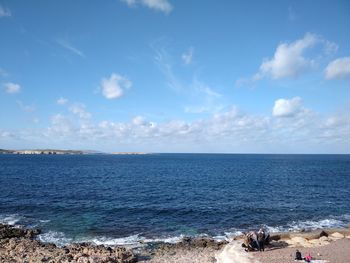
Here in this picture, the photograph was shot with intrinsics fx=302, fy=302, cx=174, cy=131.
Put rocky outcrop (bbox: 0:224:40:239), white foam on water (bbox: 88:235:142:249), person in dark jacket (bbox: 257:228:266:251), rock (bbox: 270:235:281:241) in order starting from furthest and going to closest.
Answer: rocky outcrop (bbox: 0:224:40:239) < rock (bbox: 270:235:281:241) < white foam on water (bbox: 88:235:142:249) < person in dark jacket (bbox: 257:228:266:251)

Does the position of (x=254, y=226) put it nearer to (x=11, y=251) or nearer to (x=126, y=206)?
(x=126, y=206)

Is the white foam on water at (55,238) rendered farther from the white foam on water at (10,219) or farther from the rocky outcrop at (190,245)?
the rocky outcrop at (190,245)

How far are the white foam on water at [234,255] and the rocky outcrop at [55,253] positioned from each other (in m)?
8.33

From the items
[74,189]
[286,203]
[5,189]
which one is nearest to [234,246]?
[286,203]

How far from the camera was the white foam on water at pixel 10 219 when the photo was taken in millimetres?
43172

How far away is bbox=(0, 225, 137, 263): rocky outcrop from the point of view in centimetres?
2723

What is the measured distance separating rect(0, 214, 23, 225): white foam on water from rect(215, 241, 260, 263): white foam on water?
3033 cm

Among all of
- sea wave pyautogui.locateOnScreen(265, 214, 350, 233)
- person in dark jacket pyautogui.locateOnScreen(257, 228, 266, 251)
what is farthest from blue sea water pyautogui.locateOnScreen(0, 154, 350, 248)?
person in dark jacket pyautogui.locateOnScreen(257, 228, 266, 251)

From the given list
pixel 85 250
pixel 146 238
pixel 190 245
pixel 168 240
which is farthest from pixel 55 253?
pixel 190 245

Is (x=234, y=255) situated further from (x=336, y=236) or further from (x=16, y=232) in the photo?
(x=16, y=232)

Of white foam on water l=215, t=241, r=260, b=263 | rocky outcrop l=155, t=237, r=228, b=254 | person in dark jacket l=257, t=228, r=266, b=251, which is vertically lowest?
rocky outcrop l=155, t=237, r=228, b=254

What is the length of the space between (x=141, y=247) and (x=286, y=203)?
118ft

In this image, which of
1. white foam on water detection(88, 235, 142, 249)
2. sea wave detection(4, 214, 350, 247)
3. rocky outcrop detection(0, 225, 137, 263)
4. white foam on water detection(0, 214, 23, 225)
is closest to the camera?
rocky outcrop detection(0, 225, 137, 263)

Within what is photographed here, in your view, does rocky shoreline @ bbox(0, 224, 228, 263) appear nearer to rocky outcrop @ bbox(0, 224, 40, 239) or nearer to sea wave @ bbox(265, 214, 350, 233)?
rocky outcrop @ bbox(0, 224, 40, 239)
